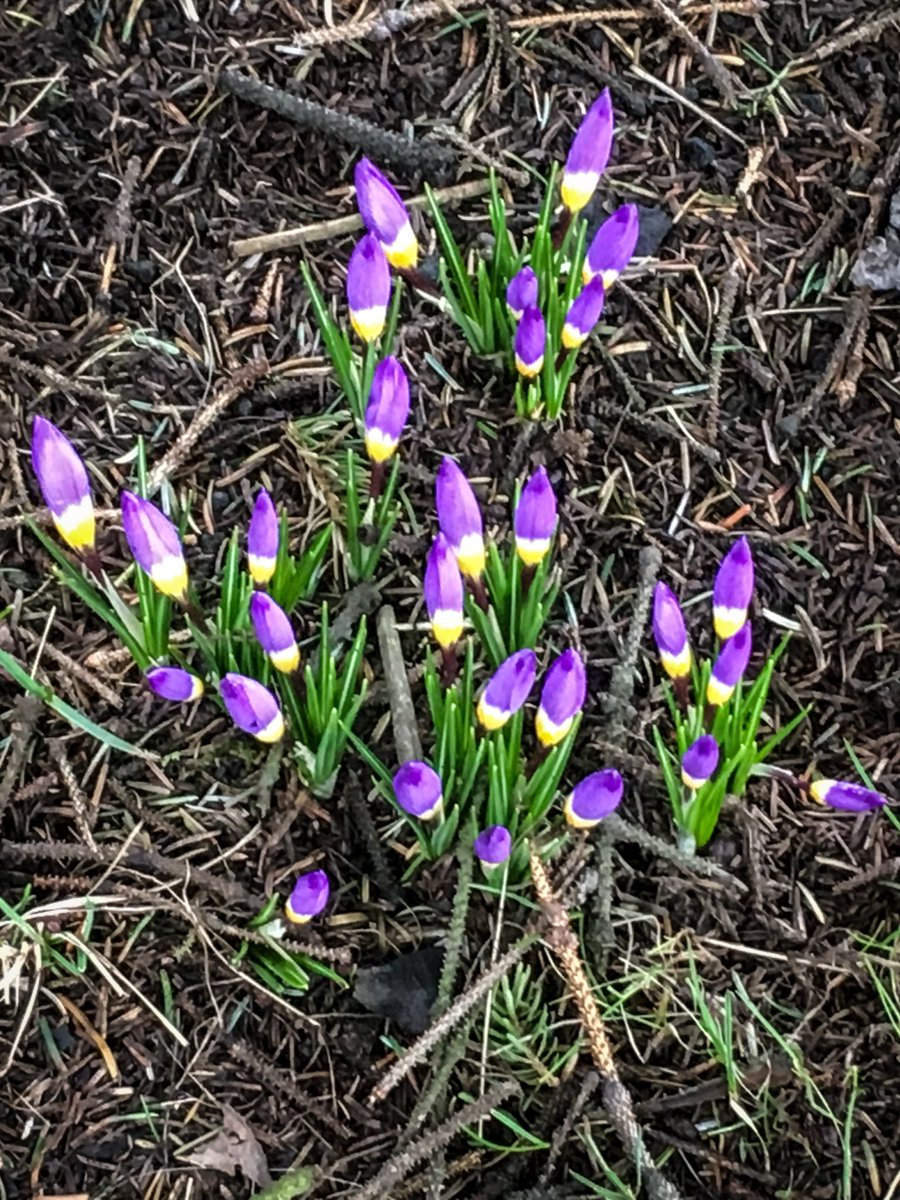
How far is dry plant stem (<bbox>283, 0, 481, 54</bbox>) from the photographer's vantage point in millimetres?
2078

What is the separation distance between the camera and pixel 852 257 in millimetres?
2090

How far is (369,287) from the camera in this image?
5.71 feet

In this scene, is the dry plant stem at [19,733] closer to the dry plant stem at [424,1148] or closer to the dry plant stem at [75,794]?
the dry plant stem at [75,794]

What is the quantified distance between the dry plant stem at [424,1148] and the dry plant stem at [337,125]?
1.48m

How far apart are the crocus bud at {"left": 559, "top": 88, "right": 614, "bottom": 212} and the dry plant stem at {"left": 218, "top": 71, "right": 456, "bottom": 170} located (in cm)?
29

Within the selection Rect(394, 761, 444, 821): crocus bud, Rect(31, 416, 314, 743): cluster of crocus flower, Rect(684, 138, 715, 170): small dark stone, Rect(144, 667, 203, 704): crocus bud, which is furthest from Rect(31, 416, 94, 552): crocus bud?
Rect(684, 138, 715, 170): small dark stone

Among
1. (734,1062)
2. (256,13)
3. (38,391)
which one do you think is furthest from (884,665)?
(256,13)

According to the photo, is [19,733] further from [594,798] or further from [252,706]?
[594,798]

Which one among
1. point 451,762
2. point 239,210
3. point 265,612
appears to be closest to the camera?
point 265,612

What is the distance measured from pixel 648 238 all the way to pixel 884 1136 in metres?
1.43

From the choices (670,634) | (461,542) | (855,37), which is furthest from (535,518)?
(855,37)

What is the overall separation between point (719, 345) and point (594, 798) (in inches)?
33.7

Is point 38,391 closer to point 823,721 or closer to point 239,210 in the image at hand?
point 239,210

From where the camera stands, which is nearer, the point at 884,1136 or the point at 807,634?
the point at 884,1136
